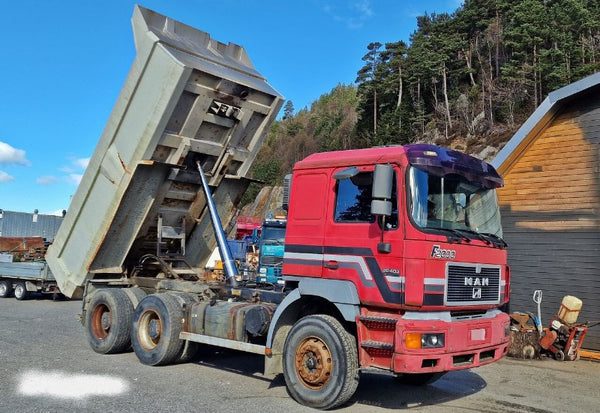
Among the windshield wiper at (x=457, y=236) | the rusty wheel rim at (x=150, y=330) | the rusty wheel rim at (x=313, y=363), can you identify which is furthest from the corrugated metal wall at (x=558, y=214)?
the rusty wheel rim at (x=150, y=330)

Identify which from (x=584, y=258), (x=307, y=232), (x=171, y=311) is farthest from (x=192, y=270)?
(x=584, y=258)

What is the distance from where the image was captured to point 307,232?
650cm

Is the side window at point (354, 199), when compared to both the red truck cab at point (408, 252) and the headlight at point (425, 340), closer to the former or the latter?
the red truck cab at point (408, 252)

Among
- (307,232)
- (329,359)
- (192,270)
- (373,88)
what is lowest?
(329,359)

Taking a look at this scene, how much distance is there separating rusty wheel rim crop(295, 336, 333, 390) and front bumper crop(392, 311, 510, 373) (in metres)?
0.84

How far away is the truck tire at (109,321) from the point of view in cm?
858

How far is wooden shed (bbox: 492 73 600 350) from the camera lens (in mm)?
10820

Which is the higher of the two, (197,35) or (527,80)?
(527,80)

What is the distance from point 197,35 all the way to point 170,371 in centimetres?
529

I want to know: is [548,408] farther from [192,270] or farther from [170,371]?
[192,270]

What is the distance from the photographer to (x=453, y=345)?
5.59m

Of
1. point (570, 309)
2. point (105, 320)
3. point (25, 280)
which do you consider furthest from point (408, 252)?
point (25, 280)

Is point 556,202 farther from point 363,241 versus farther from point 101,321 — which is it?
point 101,321

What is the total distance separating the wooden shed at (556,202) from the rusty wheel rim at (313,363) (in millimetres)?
7245
